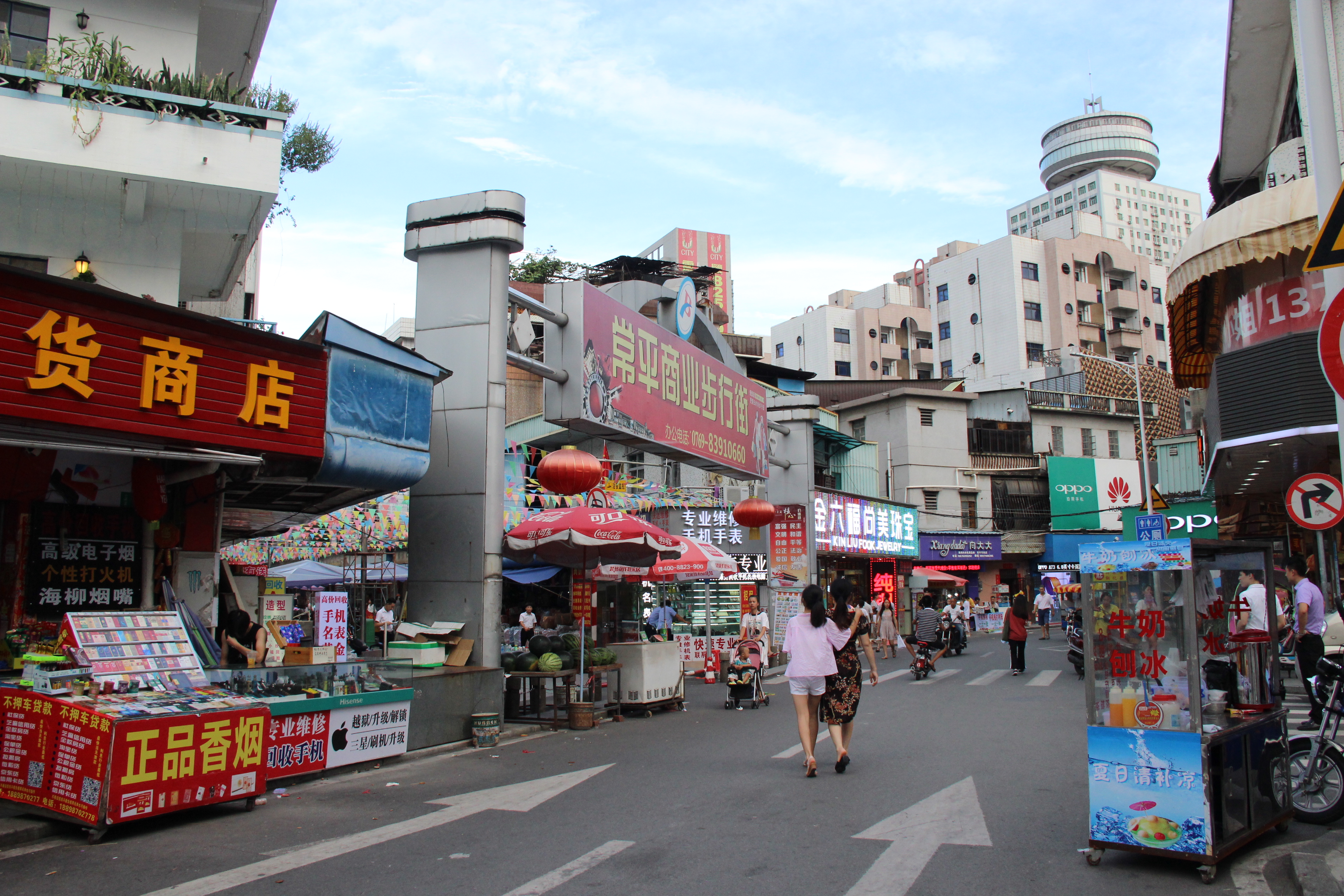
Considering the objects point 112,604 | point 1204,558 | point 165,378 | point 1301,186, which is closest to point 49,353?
point 165,378

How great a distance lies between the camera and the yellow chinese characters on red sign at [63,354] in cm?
748

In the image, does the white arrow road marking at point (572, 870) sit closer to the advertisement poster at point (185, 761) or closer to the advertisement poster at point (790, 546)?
the advertisement poster at point (185, 761)

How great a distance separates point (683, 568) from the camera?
1614 centimetres

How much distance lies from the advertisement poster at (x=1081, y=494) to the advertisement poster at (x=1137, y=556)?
41012 millimetres

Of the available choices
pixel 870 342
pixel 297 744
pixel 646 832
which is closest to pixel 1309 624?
pixel 646 832

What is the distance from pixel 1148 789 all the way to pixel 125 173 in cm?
1183

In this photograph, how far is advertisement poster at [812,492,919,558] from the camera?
28.9 m

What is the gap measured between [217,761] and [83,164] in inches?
291

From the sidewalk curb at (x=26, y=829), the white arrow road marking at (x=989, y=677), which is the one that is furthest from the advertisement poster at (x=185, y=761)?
the white arrow road marking at (x=989, y=677)

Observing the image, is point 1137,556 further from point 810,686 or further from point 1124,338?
point 1124,338

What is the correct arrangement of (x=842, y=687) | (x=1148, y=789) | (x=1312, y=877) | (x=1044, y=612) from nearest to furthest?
(x=1312, y=877) → (x=1148, y=789) → (x=842, y=687) → (x=1044, y=612)

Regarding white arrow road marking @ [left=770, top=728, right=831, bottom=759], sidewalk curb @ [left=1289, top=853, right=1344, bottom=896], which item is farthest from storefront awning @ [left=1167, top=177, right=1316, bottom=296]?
sidewalk curb @ [left=1289, top=853, right=1344, bottom=896]

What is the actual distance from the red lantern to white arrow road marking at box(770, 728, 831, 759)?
6707mm

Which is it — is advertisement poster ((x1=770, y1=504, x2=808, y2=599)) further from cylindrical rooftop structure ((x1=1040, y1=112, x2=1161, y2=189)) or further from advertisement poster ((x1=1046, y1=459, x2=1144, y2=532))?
cylindrical rooftop structure ((x1=1040, y1=112, x2=1161, y2=189))
